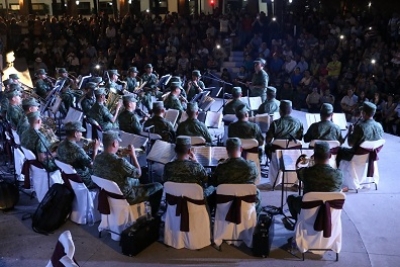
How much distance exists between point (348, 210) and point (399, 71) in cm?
742

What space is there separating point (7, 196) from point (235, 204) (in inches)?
139

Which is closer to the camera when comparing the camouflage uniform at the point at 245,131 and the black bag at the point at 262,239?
the black bag at the point at 262,239

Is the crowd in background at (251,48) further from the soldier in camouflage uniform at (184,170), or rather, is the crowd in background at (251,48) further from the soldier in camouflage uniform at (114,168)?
the soldier in camouflage uniform at (114,168)

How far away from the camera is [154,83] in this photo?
1263cm

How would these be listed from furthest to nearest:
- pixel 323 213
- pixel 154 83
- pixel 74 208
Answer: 1. pixel 154 83
2. pixel 74 208
3. pixel 323 213

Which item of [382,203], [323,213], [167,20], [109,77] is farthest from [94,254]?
[167,20]

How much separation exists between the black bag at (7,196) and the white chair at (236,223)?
126 inches

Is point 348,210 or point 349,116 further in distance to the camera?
point 349,116

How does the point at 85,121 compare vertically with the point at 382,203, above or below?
above

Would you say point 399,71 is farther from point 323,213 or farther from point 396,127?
point 323,213

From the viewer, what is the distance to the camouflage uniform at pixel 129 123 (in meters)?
8.40

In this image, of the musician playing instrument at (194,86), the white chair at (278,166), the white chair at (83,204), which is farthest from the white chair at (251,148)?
the musician playing instrument at (194,86)

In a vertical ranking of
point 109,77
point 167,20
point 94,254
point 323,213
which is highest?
point 167,20

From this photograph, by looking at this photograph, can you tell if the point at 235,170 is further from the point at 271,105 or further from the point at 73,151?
the point at 271,105
